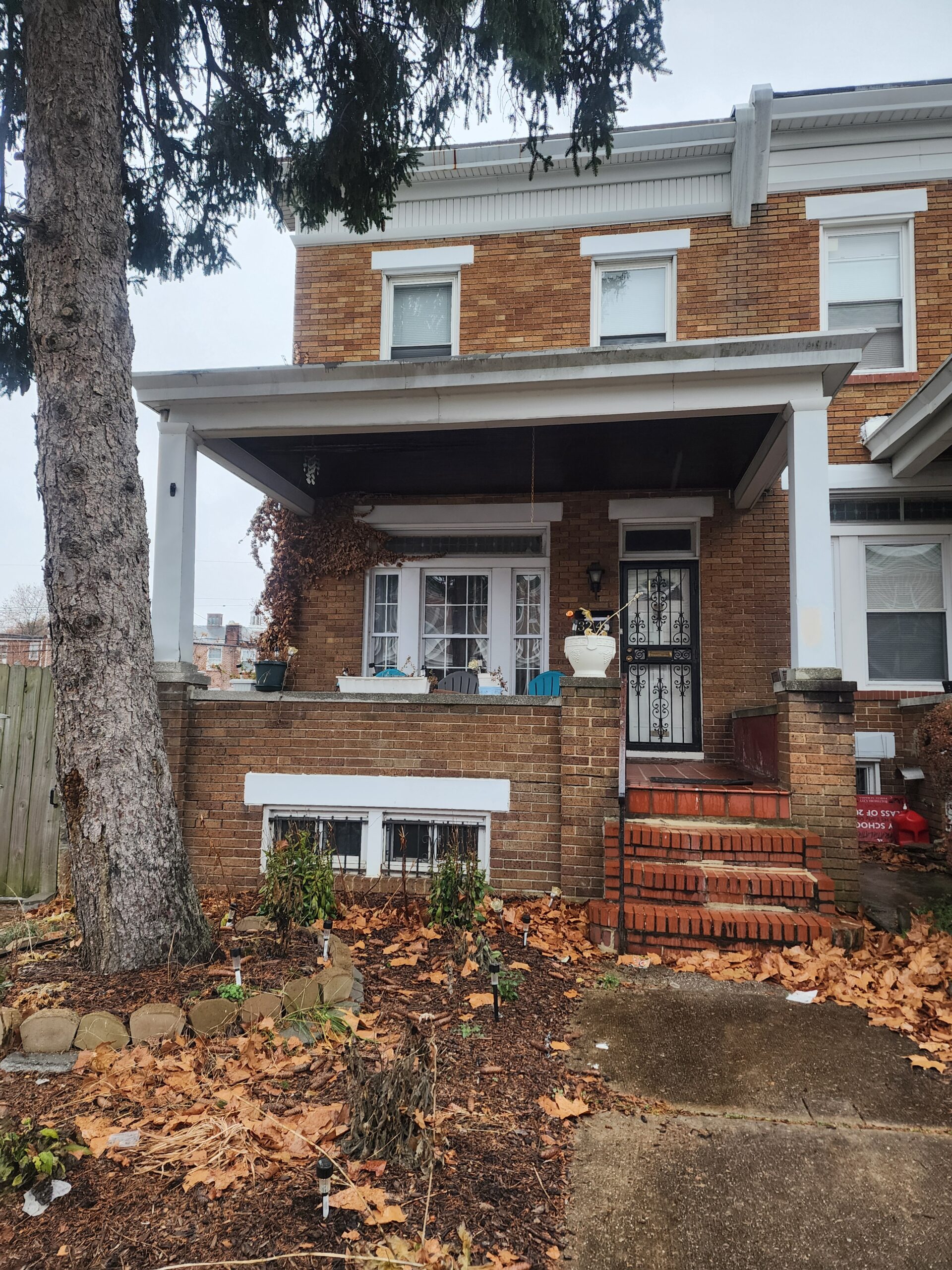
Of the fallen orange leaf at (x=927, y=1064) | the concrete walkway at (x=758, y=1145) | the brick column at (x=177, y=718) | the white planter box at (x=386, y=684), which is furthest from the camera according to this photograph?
the white planter box at (x=386, y=684)

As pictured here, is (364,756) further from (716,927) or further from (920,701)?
(920,701)

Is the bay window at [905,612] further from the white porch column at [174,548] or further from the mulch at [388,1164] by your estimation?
the white porch column at [174,548]

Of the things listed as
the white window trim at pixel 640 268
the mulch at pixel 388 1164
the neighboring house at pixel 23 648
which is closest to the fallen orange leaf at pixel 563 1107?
the mulch at pixel 388 1164

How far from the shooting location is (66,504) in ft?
13.5

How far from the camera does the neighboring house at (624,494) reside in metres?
5.52

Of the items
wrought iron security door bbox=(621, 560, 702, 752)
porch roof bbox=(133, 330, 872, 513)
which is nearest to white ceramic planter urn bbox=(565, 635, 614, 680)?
porch roof bbox=(133, 330, 872, 513)

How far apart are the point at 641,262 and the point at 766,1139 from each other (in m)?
9.18

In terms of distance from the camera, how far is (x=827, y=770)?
17.5ft

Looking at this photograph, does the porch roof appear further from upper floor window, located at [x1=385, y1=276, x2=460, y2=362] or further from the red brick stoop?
the red brick stoop

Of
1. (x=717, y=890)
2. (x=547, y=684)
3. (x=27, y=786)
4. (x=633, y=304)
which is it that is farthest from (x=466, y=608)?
(x=717, y=890)

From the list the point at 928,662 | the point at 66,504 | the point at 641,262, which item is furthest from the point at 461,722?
the point at 641,262

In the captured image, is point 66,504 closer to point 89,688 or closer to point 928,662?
point 89,688

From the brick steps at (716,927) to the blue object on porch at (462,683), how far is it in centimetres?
320

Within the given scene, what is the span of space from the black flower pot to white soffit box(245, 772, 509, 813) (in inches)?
67.6
